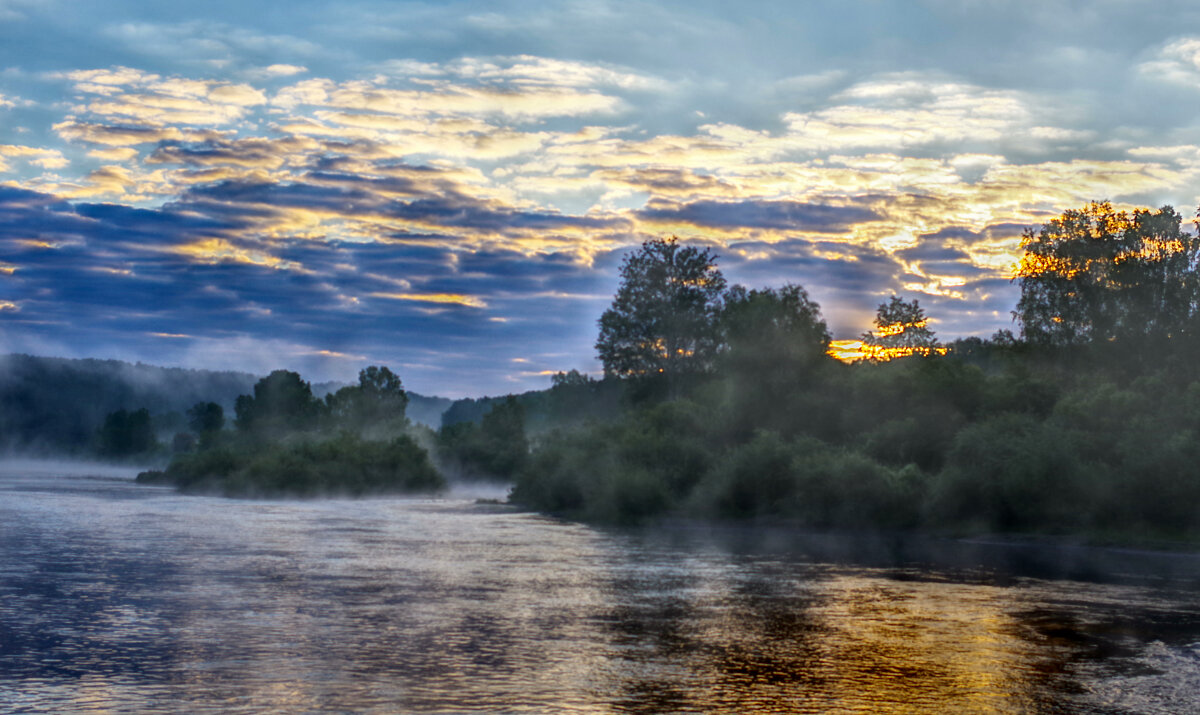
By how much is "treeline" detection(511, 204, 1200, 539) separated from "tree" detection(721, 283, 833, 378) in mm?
149

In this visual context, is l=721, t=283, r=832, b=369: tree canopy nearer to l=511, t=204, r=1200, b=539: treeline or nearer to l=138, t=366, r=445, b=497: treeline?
l=511, t=204, r=1200, b=539: treeline

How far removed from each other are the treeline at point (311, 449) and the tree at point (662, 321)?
33.8 meters

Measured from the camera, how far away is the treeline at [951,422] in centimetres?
5253

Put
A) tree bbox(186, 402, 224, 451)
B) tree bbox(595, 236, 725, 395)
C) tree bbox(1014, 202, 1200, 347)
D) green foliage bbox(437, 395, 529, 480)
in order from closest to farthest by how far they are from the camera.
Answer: tree bbox(1014, 202, 1200, 347) → tree bbox(595, 236, 725, 395) → green foliage bbox(437, 395, 529, 480) → tree bbox(186, 402, 224, 451)

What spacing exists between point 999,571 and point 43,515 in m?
54.4

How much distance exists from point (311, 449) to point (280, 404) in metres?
54.0

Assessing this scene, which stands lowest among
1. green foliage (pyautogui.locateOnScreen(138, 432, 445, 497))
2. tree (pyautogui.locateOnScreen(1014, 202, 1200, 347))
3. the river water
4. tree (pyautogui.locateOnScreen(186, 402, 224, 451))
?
the river water

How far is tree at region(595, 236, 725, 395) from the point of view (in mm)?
94188

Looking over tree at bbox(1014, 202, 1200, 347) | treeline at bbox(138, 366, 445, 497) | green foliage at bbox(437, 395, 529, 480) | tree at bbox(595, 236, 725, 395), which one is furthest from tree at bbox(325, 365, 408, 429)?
tree at bbox(1014, 202, 1200, 347)

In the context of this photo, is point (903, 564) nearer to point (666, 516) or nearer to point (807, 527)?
point (807, 527)

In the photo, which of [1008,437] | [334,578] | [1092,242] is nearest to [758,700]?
[334,578]

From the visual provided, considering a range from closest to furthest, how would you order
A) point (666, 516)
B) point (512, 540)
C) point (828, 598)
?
1. point (828, 598)
2. point (512, 540)
3. point (666, 516)

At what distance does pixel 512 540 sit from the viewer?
51.9 metres

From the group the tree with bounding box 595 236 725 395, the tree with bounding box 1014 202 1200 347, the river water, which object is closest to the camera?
the river water
